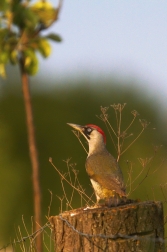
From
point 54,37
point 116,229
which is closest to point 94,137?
point 116,229

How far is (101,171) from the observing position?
7.04 metres

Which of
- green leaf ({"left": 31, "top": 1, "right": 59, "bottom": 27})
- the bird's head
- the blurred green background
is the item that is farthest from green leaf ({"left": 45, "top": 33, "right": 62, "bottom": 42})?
the blurred green background

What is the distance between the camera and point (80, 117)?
1780 centimetres

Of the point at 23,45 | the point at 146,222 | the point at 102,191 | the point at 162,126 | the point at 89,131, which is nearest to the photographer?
the point at 23,45

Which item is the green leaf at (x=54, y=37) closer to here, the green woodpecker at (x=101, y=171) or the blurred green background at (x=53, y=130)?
the green woodpecker at (x=101, y=171)

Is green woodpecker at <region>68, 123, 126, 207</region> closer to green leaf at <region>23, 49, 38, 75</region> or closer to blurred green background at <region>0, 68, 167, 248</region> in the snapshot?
green leaf at <region>23, 49, 38, 75</region>

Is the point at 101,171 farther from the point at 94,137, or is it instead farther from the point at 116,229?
the point at 116,229

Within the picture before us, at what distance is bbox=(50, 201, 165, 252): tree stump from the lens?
14.1 feet

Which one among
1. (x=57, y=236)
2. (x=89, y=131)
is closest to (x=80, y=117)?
(x=89, y=131)

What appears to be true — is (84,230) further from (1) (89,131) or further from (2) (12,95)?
(2) (12,95)

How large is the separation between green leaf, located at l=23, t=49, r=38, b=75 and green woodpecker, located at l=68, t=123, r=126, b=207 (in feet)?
11.3

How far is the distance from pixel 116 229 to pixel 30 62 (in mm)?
1853

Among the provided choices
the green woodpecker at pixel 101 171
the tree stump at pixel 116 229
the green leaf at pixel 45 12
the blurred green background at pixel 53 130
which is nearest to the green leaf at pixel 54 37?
the green leaf at pixel 45 12

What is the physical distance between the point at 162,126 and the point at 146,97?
132 cm
